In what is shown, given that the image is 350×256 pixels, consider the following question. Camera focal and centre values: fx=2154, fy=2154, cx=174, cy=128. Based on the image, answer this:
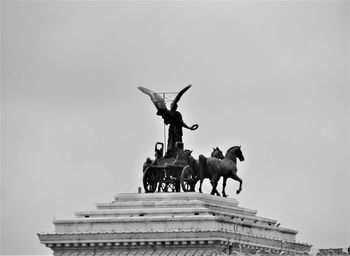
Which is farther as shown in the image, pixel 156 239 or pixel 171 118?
pixel 171 118

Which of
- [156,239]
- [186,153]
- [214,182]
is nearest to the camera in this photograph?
[156,239]

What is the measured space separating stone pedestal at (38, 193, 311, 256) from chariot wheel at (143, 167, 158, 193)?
1416mm

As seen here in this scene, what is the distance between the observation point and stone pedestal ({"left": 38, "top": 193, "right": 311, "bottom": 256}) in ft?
475

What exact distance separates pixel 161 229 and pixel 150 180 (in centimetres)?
684

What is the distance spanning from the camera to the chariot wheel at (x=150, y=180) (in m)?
152

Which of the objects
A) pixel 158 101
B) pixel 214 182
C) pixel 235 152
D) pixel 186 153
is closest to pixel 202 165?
pixel 214 182

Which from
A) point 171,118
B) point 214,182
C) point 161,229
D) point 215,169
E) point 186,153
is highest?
point 171,118

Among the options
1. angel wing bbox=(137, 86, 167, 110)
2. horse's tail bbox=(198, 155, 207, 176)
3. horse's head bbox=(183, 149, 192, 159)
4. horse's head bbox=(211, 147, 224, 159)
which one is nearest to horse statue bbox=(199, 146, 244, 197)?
horse's tail bbox=(198, 155, 207, 176)

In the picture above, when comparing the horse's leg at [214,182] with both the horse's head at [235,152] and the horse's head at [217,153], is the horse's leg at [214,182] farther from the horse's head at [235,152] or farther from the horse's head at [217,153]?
the horse's head at [217,153]

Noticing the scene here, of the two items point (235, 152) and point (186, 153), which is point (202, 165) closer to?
point (186, 153)

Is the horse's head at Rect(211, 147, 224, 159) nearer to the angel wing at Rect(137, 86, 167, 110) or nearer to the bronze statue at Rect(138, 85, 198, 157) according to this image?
the bronze statue at Rect(138, 85, 198, 157)

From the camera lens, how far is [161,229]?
146 m

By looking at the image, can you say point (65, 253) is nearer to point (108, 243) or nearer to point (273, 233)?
point (108, 243)

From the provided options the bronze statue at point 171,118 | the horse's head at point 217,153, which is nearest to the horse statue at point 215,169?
the horse's head at point 217,153
